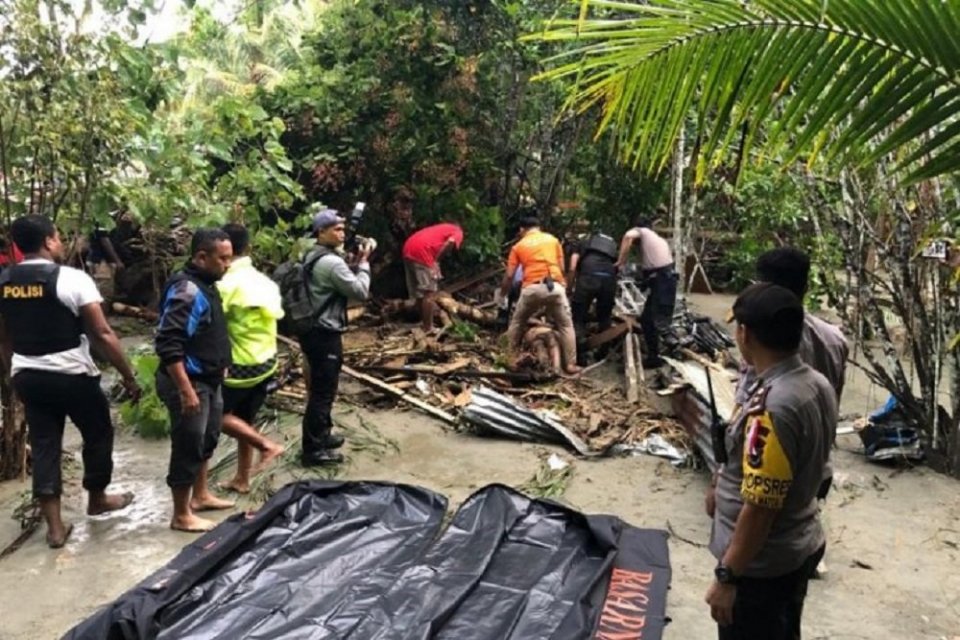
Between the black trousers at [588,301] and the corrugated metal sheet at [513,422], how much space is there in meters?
2.75

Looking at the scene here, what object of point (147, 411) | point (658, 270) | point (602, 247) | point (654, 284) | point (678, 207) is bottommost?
point (147, 411)

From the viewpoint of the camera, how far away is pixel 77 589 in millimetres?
3918

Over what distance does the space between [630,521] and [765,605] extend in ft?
8.55

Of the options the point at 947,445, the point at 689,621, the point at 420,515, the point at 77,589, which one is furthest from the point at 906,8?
the point at 947,445

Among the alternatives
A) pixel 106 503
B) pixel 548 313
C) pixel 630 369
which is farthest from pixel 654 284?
pixel 106 503

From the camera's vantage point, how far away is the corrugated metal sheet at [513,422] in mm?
6351

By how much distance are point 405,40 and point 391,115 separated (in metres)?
0.99

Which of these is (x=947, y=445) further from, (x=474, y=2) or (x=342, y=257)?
(x=474, y=2)

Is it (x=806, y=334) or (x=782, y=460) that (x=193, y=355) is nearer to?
(x=806, y=334)

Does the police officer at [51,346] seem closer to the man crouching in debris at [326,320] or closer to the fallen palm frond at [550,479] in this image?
the man crouching in debris at [326,320]

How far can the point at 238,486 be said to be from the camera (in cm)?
523

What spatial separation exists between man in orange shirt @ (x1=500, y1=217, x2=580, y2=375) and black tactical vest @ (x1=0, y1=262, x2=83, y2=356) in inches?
188

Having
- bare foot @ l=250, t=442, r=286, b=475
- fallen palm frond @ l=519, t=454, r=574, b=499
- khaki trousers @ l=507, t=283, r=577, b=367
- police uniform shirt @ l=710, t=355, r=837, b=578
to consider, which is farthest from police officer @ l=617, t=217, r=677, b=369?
police uniform shirt @ l=710, t=355, r=837, b=578

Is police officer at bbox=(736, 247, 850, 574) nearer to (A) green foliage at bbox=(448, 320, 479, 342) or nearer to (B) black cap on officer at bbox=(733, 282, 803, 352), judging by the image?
(B) black cap on officer at bbox=(733, 282, 803, 352)
